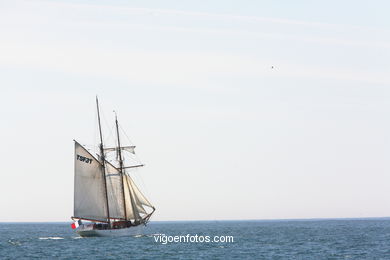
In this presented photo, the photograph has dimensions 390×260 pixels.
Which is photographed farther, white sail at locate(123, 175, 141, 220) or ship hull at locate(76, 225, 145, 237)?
ship hull at locate(76, 225, 145, 237)

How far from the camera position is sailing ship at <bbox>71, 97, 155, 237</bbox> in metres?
113

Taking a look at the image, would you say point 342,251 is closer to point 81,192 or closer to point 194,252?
point 194,252

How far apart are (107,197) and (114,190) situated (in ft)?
5.55

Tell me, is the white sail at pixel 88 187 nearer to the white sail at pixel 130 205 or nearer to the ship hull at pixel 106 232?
the ship hull at pixel 106 232

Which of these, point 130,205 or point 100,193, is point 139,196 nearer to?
point 130,205

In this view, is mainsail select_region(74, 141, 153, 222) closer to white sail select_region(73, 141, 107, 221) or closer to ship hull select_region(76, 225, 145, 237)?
white sail select_region(73, 141, 107, 221)

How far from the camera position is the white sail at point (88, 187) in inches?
4385

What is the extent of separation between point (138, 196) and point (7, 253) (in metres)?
27.9

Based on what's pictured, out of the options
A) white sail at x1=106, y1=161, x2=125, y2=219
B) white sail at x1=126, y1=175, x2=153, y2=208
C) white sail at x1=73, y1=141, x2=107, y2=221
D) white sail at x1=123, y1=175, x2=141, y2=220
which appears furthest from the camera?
white sail at x1=106, y1=161, x2=125, y2=219

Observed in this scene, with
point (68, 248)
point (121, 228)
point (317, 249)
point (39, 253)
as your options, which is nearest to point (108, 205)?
point (121, 228)

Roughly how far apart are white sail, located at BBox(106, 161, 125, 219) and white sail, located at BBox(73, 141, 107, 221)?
42.3 inches

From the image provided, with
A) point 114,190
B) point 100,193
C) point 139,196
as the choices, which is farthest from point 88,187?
point 139,196

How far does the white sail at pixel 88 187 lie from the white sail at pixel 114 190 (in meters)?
1.07

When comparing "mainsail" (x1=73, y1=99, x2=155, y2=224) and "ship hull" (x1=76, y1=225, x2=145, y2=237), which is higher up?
"mainsail" (x1=73, y1=99, x2=155, y2=224)
